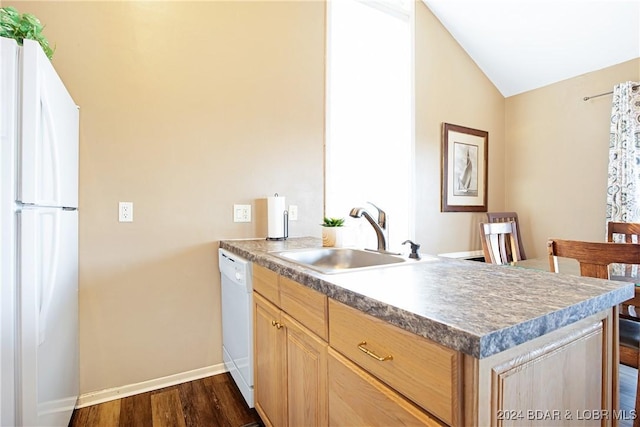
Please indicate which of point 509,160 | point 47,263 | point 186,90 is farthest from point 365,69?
point 47,263

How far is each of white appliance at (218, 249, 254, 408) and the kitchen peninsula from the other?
46 centimetres

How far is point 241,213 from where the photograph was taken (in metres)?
2.21

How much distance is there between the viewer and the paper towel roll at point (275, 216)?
2.15 meters

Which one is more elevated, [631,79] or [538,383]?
[631,79]

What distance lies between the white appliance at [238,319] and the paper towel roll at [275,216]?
348 mm

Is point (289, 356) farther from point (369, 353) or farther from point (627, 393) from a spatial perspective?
point (627, 393)

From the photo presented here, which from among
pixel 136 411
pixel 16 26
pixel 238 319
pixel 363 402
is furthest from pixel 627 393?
pixel 16 26

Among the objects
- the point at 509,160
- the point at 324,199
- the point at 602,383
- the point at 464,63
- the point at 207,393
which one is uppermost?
the point at 464,63

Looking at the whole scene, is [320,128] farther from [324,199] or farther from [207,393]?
[207,393]

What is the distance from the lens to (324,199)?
2537 mm

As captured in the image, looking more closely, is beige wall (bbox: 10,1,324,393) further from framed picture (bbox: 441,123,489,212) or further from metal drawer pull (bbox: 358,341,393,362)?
framed picture (bbox: 441,123,489,212)

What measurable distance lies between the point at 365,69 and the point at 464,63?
130 centimetres

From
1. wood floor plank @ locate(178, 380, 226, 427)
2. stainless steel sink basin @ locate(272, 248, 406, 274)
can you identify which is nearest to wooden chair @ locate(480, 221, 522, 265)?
stainless steel sink basin @ locate(272, 248, 406, 274)

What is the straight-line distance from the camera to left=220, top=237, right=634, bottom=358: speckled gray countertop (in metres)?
0.59
